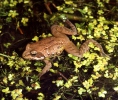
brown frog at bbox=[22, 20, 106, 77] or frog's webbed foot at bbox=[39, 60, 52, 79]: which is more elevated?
brown frog at bbox=[22, 20, 106, 77]

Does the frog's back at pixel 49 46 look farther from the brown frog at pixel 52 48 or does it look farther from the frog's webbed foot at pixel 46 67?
the frog's webbed foot at pixel 46 67

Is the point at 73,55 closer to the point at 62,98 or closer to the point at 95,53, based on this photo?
the point at 95,53

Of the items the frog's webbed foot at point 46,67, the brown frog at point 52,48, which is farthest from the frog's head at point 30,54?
the frog's webbed foot at point 46,67

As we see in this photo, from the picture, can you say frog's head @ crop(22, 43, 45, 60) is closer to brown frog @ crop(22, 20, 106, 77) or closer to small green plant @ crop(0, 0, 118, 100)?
brown frog @ crop(22, 20, 106, 77)

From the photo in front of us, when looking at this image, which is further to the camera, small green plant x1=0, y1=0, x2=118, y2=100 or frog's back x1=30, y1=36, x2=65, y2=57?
frog's back x1=30, y1=36, x2=65, y2=57

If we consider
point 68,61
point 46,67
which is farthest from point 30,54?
point 68,61

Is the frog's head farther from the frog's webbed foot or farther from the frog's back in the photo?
Answer: the frog's webbed foot

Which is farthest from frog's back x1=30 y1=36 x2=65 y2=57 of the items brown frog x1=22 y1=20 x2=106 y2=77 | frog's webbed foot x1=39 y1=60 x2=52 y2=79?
frog's webbed foot x1=39 y1=60 x2=52 y2=79

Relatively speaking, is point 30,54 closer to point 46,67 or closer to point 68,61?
point 46,67

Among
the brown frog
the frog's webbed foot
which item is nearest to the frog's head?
the brown frog
